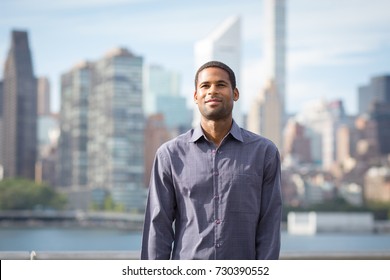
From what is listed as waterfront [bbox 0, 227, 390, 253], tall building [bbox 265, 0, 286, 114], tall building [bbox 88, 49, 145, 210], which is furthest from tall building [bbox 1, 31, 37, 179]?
tall building [bbox 265, 0, 286, 114]

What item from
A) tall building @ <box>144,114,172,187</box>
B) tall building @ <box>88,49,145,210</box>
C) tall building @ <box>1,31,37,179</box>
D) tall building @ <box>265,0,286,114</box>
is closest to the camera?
tall building @ <box>88,49,145,210</box>

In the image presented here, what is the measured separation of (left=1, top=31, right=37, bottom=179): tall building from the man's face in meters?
78.3

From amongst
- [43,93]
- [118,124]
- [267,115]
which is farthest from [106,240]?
[267,115]

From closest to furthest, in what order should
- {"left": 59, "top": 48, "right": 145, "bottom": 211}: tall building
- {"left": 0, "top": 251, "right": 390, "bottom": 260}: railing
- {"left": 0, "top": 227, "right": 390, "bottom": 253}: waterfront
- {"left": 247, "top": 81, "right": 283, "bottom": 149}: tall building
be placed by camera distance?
{"left": 0, "top": 251, "right": 390, "bottom": 260}: railing < {"left": 0, "top": 227, "right": 390, "bottom": 253}: waterfront < {"left": 59, "top": 48, "right": 145, "bottom": 211}: tall building < {"left": 247, "top": 81, "right": 283, "bottom": 149}: tall building

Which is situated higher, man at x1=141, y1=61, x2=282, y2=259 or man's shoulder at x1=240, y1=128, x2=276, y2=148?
man's shoulder at x1=240, y1=128, x2=276, y2=148

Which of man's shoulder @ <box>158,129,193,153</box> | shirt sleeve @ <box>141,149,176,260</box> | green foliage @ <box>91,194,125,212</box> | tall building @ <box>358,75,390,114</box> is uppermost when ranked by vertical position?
tall building @ <box>358,75,390,114</box>

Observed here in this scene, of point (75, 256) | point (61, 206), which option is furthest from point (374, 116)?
point (75, 256)

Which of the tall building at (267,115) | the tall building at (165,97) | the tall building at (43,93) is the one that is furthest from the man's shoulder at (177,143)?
the tall building at (165,97)

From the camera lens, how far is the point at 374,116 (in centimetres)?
9194

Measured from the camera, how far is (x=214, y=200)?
1.86 meters

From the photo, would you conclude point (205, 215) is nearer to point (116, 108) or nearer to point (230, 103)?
point (230, 103)

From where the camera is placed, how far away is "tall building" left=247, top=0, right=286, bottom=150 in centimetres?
9700

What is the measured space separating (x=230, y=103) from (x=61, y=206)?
67.2 m

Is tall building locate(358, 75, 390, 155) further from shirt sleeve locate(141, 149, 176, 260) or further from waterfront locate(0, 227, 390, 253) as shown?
shirt sleeve locate(141, 149, 176, 260)
